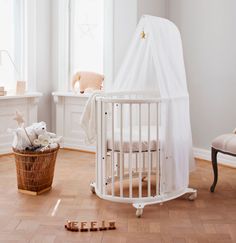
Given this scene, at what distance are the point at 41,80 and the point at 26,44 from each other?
45cm

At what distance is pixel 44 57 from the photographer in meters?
5.33

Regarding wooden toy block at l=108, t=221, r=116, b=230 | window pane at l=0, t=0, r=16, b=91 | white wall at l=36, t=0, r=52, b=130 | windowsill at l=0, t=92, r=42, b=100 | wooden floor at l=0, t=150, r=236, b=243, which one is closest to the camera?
wooden floor at l=0, t=150, r=236, b=243

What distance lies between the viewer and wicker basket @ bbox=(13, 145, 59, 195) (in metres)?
3.39

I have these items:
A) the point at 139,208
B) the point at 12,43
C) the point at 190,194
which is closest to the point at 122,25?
the point at 12,43

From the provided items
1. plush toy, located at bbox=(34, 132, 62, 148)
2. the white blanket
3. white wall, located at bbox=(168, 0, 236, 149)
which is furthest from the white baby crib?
white wall, located at bbox=(168, 0, 236, 149)

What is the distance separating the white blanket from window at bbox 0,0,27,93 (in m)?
2.00

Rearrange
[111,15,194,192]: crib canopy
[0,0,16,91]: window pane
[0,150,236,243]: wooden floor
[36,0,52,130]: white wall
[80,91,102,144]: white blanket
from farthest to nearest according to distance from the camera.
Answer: [36,0,52,130]: white wall → [0,0,16,91]: window pane → [80,91,102,144]: white blanket → [111,15,194,192]: crib canopy → [0,150,236,243]: wooden floor

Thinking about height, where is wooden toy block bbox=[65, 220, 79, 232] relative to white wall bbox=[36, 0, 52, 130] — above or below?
below

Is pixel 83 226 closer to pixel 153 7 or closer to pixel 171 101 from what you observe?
pixel 171 101

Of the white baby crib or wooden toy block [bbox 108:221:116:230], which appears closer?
wooden toy block [bbox 108:221:116:230]

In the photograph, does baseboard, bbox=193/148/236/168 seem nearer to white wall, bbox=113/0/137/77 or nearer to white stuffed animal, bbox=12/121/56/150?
white wall, bbox=113/0/137/77

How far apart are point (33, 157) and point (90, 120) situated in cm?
51

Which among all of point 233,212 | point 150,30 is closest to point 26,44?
point 150,30

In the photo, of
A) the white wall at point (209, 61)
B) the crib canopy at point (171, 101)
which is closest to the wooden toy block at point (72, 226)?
the crib canopy at point (171, 101)
